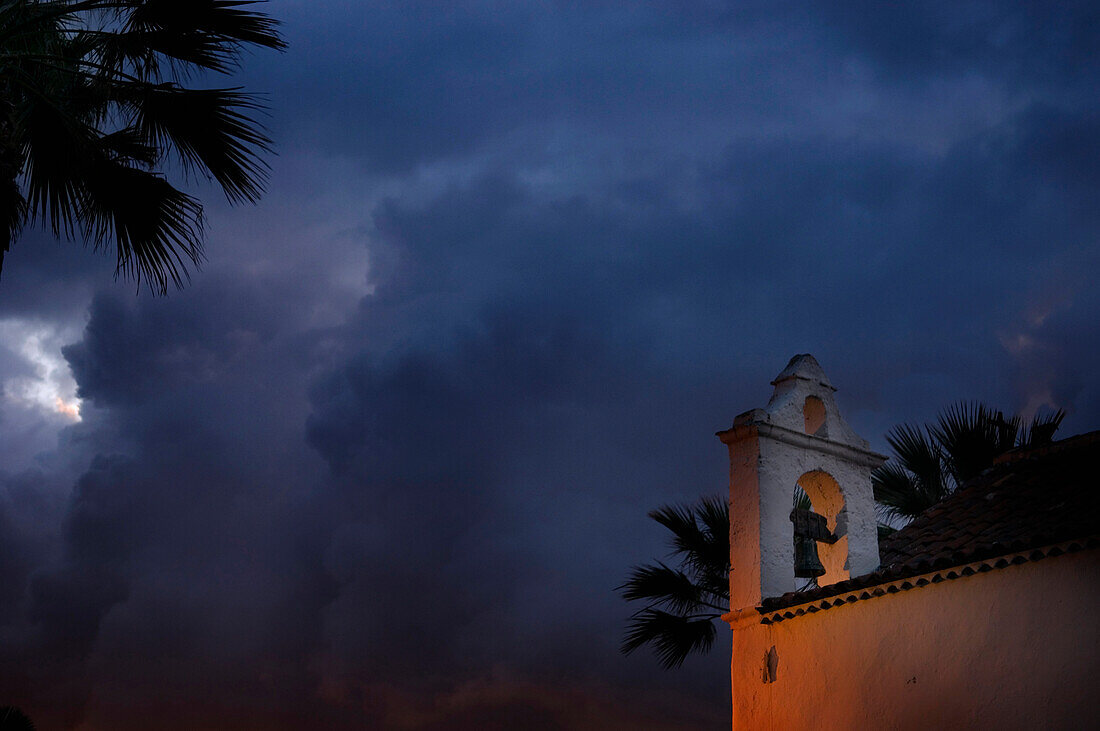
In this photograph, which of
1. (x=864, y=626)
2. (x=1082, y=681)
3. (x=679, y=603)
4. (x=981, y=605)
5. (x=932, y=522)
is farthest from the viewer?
(x=679, y=603)

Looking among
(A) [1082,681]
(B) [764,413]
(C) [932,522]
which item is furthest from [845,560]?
(A) [1082,681]

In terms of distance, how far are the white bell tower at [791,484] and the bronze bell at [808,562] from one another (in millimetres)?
105

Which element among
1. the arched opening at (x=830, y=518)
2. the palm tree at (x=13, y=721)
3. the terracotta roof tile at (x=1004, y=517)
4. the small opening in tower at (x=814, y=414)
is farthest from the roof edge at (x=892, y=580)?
the palm tree at (x=13, y=721)

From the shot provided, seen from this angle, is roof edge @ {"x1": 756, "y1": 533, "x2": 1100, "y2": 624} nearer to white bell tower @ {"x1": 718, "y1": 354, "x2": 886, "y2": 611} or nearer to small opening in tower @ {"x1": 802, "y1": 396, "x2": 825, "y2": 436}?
white bell tower @ {"x1": 718, "y1": 354, "x2": 886, "y2": 611}

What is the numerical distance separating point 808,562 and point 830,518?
0.93m

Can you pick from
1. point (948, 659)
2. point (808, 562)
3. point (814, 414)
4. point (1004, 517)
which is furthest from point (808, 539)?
point (948, 659)

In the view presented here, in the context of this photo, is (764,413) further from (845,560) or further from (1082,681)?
(1082,681)

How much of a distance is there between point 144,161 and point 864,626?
7.26 m

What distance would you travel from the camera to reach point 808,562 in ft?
33.1

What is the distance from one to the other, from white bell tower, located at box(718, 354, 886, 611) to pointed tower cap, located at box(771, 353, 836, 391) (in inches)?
0.5

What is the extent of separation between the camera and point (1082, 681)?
7129 millimetres

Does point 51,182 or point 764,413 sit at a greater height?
point 764,413

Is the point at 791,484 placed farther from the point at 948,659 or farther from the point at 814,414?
the point at 948,659

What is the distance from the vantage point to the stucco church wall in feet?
23.9
